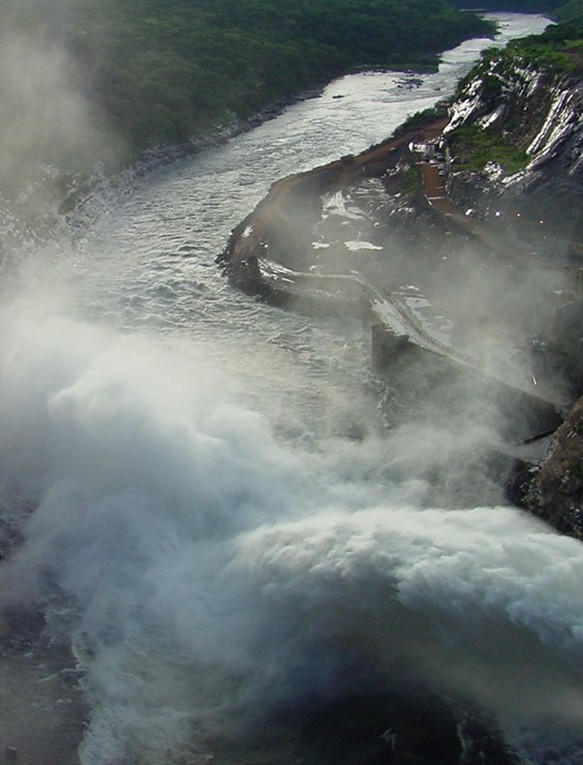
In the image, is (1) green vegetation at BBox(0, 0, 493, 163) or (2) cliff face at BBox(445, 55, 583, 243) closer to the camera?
(2) cliff face at BBox(445, 55, 583, 243)

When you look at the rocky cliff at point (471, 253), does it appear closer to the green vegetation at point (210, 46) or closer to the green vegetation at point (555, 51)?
the green vegetation at point (555, 51)

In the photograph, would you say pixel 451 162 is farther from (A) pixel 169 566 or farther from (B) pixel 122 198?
(A) pixel 169 566

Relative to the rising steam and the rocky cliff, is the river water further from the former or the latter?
the rocky cliff

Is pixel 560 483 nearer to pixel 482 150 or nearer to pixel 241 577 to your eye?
pixel 241 577

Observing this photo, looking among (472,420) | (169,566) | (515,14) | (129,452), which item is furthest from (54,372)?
(515,14)

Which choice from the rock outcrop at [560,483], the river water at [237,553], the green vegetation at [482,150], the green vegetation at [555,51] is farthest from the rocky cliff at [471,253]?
the river water at [237,553]

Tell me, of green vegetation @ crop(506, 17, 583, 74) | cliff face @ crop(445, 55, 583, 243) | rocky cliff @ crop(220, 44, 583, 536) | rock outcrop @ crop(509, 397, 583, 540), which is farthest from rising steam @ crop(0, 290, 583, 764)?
green vegetation @ crop(506, 17, 583, 74)
